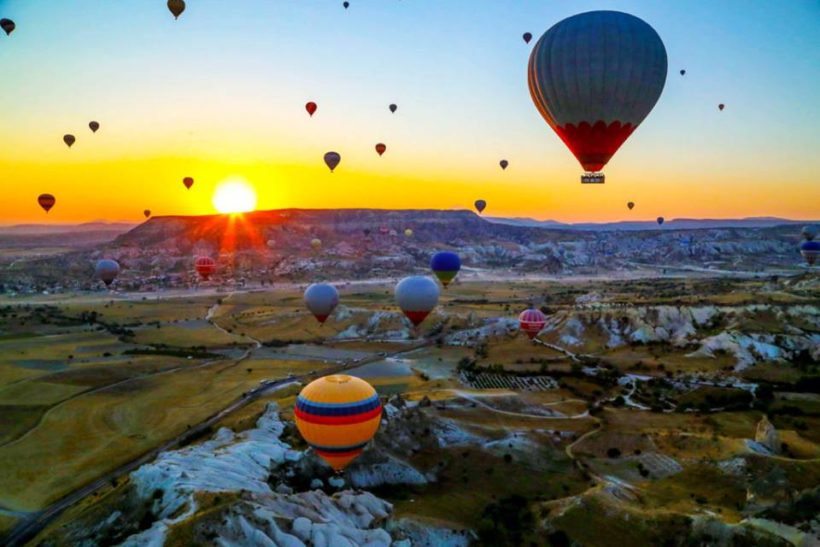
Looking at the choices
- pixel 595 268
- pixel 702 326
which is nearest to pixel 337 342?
pixel 702 326

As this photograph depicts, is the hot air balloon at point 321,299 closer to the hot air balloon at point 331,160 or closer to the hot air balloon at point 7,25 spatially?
the hot air balloon at point 331,160

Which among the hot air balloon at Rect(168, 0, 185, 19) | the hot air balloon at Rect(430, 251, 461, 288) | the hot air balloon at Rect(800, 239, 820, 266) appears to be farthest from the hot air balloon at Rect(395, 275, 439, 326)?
the hot air balloon at Rect(800, 239, 820, 266)

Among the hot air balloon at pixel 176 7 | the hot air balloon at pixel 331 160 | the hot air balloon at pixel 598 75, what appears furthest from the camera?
the hot air balloon at pixel 331 160

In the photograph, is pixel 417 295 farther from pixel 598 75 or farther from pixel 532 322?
pixel 532 322

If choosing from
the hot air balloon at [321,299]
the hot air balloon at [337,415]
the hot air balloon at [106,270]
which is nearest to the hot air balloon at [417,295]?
the hot air balloon at [321,299]

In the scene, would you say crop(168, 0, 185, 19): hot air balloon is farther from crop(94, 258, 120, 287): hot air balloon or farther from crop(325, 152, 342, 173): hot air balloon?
crop(94, 258, 120, 287): hot air balloon

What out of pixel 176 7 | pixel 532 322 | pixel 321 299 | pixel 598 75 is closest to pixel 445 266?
pixel 321 299
